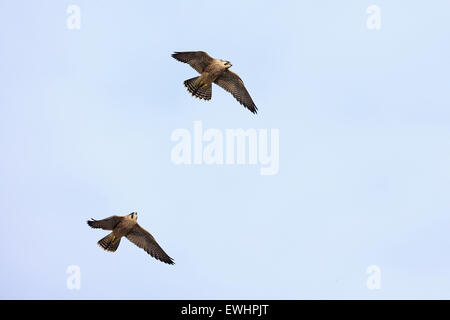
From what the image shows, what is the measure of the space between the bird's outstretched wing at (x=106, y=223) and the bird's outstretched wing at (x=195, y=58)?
11.0 ft

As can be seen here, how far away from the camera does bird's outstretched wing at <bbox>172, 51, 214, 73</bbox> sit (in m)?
17.3

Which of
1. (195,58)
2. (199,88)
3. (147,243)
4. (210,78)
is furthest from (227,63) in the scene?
(147,243)

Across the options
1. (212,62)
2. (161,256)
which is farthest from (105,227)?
(212,62)

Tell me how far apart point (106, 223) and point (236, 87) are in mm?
3934

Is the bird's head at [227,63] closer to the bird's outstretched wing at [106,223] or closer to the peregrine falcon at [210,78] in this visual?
the peregrine falcon at [210,78]

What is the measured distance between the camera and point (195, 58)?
17.5 meters

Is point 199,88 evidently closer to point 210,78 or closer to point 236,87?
point 210,78

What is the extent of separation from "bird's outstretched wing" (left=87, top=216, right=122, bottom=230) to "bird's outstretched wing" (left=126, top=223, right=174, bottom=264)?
391 mm
